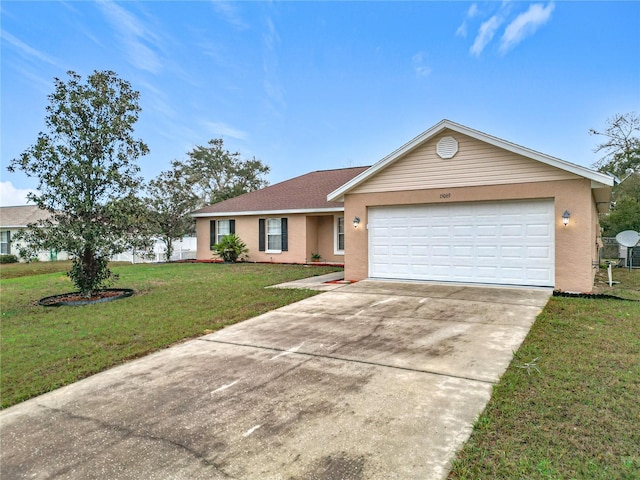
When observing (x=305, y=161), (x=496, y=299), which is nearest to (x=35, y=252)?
(x=496, y=299)

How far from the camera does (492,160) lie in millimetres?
9461

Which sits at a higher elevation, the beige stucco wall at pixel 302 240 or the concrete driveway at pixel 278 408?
the beige stucco wall at pixel 302 240

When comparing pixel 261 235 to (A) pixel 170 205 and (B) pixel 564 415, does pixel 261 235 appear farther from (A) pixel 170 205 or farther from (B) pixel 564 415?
(B) pixel 564 415

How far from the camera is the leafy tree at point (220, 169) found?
129ft

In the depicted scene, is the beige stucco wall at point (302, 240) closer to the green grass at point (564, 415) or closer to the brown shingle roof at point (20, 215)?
the green grass at point (564, 415)

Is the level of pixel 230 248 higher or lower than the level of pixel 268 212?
lower

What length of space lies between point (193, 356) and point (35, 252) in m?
6.30

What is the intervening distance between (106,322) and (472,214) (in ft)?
28.2

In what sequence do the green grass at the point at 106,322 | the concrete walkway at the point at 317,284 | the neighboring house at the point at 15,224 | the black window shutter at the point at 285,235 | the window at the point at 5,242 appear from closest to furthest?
1. the green grass at the point at 106,322
2. the concrete walkway at the point at 317,284
3. the black window shutter at the point at 285,235
4. the neighboring house at the point at 15,224
5. the window at the point at 5,242

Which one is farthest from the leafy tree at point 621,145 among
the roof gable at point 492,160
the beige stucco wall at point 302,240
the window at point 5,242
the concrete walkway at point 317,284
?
the window at point 5,242

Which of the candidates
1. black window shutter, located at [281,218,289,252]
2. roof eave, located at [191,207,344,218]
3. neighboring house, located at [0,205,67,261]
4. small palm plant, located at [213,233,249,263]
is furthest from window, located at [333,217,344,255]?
neighboring house, located at [0,205,67,261]

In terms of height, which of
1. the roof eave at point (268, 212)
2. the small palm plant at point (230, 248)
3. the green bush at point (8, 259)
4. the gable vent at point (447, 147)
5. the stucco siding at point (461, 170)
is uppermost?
the gable vent at point (447, 147)

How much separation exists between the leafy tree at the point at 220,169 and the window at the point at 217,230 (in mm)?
19571

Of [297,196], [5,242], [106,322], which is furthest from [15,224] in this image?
[106,322]
